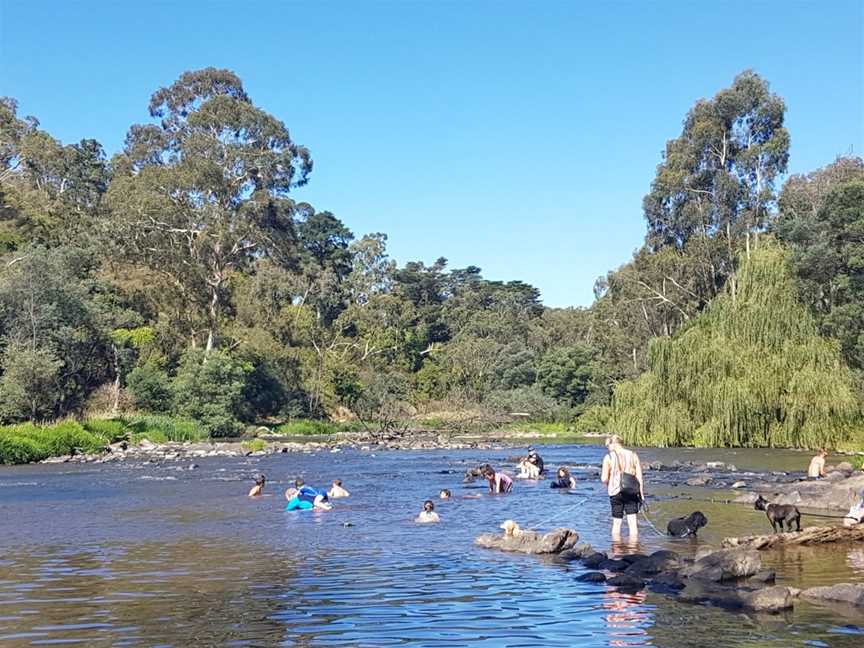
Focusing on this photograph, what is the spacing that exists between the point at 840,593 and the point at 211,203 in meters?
59.4

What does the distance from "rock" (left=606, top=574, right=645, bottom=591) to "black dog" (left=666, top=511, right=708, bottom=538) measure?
14.3ft

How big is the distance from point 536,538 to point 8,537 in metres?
10.2

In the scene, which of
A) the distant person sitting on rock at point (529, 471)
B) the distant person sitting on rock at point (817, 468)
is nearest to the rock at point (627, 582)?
the distant person sitting on rock at point (817, 468)

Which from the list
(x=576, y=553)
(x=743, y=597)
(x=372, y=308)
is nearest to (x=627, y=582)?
(x=743, y=597)

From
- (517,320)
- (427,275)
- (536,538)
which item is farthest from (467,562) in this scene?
(427,275)

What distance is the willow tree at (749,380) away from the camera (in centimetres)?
3647

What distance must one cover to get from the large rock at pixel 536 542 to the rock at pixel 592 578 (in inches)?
82.1

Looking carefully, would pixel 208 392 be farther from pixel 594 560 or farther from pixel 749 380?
pixel 594 560

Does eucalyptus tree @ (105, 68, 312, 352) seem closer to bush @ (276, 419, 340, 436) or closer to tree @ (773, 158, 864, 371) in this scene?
bush @ (276, 419, 340, 436)

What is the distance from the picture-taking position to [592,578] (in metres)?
11.5

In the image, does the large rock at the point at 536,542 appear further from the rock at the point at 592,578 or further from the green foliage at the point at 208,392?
the green foliage at the point at 208,392

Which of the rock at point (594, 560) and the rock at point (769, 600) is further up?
the rock at point (769, 600)

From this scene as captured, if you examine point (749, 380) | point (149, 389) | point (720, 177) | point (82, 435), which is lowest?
point (82, 435)

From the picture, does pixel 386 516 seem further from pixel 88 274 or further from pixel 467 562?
Result: pixel 88 274
